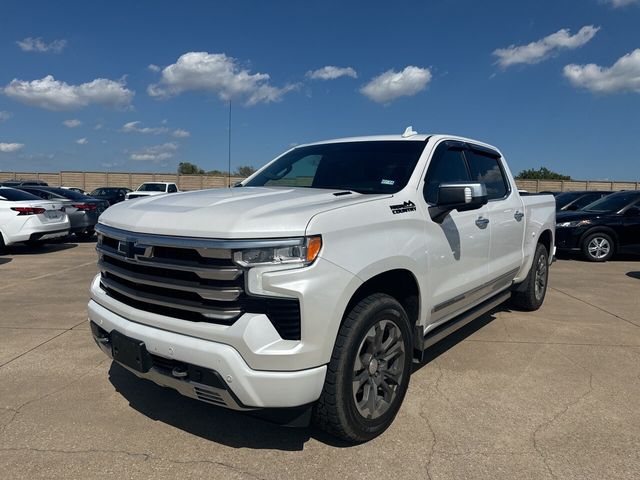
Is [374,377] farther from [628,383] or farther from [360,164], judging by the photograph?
[628,383]

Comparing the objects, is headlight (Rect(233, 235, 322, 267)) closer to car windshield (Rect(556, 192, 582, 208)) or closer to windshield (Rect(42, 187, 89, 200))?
windshield (Rect(42, 187, 89, 200))

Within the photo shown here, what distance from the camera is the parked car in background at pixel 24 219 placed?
10.1 m

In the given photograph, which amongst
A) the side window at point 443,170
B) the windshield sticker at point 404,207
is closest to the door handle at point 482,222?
the side window at point 443,170

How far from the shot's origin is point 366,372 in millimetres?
2725

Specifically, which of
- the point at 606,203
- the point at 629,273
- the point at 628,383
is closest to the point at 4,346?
the point at 628,383

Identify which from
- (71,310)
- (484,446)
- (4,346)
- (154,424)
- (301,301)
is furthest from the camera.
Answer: (71,310)

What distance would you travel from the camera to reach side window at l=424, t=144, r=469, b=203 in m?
A: 3.43

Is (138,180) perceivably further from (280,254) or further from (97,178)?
(280,254)

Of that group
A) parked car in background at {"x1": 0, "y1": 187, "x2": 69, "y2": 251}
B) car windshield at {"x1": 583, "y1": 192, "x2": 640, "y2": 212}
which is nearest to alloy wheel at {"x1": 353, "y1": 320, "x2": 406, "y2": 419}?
car windshield at {"x1": 583, "y1": 192, "x2": 640, "y2": 212}

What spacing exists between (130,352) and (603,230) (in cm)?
1054

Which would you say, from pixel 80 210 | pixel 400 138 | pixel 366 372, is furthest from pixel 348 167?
pixel 80 210

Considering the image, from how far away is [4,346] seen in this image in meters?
4.42

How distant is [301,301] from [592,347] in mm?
3559

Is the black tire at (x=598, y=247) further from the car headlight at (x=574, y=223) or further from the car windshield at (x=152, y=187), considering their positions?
the car windshield at (x=152, y=187)
